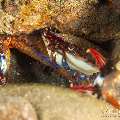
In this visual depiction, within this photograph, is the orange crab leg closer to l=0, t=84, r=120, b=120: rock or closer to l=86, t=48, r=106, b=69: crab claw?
l=0, t=84, r=120, b=120: rock

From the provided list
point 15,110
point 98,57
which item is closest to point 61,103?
point 15,110

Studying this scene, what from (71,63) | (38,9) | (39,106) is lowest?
(39,106)

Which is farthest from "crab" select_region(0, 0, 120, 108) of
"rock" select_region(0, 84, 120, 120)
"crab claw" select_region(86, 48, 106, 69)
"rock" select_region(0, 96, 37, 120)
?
"rock" select_region(0, 96, 37, 120)

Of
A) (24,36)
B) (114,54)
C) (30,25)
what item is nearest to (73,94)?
(114,54)

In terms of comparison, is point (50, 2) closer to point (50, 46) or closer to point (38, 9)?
point (38, 9)

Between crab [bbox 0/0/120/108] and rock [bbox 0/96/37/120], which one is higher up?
crab [bbox 0/0/120/108]

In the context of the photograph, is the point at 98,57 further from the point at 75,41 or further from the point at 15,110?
the point at 15,110
